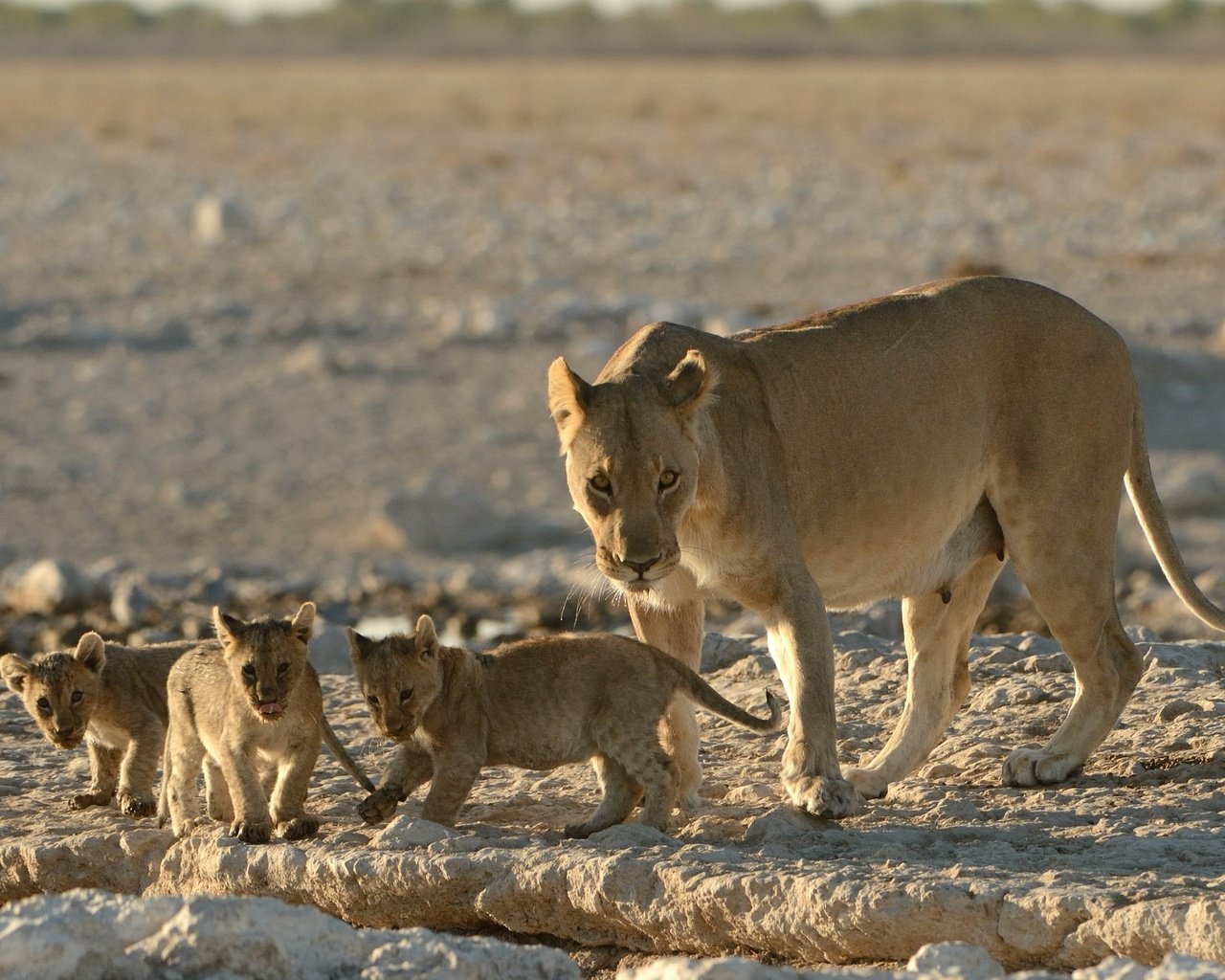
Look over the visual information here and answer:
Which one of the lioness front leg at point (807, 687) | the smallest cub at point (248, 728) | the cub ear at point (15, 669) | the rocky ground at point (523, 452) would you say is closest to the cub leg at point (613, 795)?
the rocky ground at point (523, 452)

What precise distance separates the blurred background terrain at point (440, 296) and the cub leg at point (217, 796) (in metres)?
2.15

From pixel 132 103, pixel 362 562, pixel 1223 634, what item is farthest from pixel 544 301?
pixel 132 103

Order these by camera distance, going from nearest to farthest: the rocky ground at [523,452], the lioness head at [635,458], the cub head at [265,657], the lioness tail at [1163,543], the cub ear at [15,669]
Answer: the rocky ground at [523,452], the lioness head at [635,458], the cub head at [265,657], the cub ear at [15,669], the lioness tail at [1163,543]

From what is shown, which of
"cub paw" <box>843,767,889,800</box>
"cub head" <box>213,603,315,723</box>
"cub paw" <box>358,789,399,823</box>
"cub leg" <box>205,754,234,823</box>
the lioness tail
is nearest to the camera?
"cub head" <box>213,603,315,723</box>

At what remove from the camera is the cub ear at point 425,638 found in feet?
20.5

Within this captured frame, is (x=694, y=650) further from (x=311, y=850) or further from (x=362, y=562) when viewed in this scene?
(x=362, y=562)

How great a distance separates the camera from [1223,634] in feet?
36.0

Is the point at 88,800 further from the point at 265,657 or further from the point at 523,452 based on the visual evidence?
the point at 523,452

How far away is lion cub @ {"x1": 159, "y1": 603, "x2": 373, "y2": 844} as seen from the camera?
20.4ft

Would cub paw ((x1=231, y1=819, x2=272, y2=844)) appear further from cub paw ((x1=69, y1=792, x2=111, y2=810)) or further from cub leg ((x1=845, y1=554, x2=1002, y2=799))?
cub leg ((x1=845, y1=554, x2=1002, y2=799))

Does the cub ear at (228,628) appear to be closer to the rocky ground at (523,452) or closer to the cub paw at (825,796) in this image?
the rocky ground at (523,452)

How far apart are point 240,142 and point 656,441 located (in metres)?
Result: 27.7

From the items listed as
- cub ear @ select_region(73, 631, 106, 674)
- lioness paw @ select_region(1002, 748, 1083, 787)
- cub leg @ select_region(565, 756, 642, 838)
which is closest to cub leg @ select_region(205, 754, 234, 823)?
cub ear @ select_region(73, 631, 106, 674)

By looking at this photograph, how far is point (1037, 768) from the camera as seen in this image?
676cm
